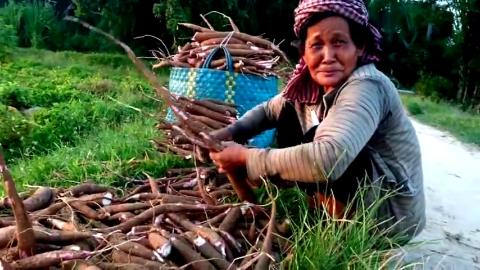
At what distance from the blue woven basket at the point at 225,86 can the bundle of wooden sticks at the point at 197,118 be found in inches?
8.1

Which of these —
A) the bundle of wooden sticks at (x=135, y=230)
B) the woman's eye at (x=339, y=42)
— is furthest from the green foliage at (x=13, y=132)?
the woman's eye at (x=339, y=42)

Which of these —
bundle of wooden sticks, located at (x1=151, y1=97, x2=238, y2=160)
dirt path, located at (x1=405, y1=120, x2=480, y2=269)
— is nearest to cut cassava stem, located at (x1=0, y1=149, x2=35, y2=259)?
dirt path, located at (x1=405, y1=120, x2=480, y2=269)

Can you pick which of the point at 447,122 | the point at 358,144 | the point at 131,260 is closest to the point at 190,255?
the point at 131,260

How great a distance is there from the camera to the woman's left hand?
2.22 meters

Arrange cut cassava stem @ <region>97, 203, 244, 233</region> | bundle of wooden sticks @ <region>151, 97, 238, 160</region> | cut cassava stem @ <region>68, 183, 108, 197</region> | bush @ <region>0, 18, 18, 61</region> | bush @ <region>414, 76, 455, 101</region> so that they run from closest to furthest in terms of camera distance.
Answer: cut cassava stem @ <region>97, 203, 244, 233</region> < cut cassava stem @ <region>68, 183, 108, 197</region> < bundle of wooden sticks @ <region>151, 97, 238, 160</region> < bush @ <region>0, 18, 18, 61</region> < bush @ <region>414, 76, 455, 101</region>

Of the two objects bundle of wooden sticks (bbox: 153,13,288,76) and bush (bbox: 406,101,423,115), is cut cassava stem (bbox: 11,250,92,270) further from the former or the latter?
bush (bbox: 406,101,423,115)

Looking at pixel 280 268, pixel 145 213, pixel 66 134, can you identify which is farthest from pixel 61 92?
pixel 280 268

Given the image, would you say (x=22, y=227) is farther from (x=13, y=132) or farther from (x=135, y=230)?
(x=13, y=132)

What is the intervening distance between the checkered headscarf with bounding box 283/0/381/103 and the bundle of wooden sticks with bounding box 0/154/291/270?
1.90 ft

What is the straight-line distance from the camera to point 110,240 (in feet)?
7.09

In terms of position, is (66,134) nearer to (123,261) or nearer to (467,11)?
→ (123,261)

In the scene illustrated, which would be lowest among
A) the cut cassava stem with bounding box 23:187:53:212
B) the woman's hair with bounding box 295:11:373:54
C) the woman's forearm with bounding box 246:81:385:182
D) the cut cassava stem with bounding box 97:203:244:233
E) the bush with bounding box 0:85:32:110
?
the bush with bounding box 0:85:32:110

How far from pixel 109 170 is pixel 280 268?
1.70 meters

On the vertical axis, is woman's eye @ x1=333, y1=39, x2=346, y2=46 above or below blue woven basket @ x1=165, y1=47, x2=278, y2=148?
above
